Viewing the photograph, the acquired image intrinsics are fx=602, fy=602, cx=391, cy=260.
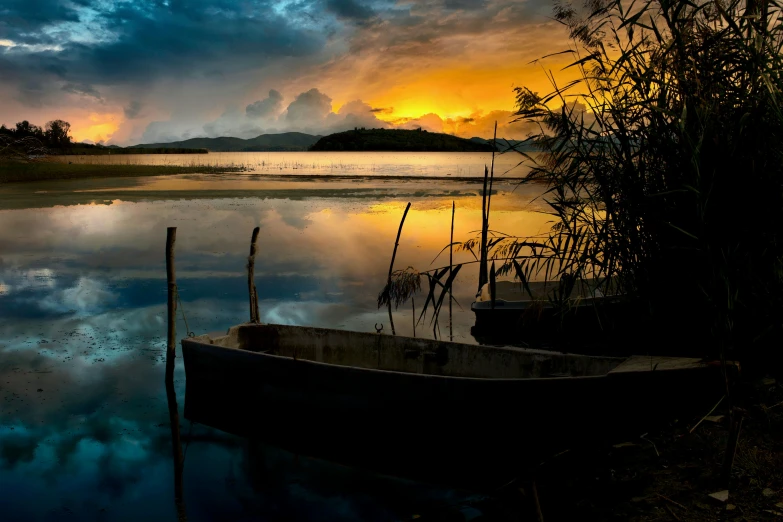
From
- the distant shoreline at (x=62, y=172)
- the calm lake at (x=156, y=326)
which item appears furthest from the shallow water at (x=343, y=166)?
the calm lake at (x=156, y=326)

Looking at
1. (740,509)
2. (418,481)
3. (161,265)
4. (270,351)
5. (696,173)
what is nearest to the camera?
(740,509)

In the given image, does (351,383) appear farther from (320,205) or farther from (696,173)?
(320,205)

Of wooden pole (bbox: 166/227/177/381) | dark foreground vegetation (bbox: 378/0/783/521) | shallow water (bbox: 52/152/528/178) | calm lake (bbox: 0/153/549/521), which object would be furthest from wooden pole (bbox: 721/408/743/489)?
shallow water (bbox: 52/152/528/178)

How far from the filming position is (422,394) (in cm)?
502

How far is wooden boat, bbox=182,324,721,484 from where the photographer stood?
430 cm

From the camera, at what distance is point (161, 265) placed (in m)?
13.5

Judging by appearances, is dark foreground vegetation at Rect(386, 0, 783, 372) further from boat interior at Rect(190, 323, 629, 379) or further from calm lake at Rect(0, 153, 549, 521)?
calm lake at Rect(0, 153, 549, 521)

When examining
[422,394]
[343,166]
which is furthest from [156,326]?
[343,166]

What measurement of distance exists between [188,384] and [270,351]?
997 millimetres

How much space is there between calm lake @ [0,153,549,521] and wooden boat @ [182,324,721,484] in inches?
10.9

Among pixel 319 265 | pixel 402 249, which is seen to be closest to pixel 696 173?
pixel 319 265

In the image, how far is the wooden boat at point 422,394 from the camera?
4.30 meters

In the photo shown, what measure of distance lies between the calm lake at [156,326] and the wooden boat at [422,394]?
28 cm

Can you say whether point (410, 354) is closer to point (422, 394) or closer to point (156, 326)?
point (422, 394)
